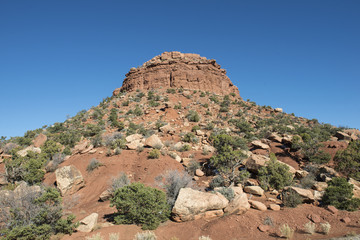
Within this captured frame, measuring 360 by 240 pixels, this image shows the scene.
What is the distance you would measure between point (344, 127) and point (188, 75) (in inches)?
1070

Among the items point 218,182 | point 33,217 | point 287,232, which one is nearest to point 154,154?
point 218,182

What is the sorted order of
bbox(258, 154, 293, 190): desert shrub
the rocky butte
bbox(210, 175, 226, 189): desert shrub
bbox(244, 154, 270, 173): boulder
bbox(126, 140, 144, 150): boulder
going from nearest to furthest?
bbox(258, 154, 293, 190): desert shrub, bbox(210, 175, 226, 189): desert shrub, bbox(244, 154, 270, 173): boulder, bbox(126, 140, 144, 150): boulder, the rocky butte

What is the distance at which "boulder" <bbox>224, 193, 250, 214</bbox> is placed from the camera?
7007 millimetres

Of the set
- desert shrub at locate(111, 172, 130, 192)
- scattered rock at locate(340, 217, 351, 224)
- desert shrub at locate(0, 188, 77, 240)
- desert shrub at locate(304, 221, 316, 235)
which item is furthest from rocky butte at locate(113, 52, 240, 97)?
desert shrub at locate(304, 221, 316, 235)

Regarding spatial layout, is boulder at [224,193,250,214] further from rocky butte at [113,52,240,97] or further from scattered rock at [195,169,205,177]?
rocky butte at [113,52,240,97]

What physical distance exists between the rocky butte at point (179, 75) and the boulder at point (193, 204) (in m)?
31.9

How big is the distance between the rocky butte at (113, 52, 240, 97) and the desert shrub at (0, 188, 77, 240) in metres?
32.4

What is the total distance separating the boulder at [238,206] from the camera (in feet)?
23.0

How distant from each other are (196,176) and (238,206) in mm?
4356

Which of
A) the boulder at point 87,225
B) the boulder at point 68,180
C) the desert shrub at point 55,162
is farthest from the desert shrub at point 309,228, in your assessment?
the desert shrub at point 55,162

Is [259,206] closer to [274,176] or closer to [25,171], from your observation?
[274,176]

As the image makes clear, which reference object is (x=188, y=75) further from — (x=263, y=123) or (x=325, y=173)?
(x=325, y=173)

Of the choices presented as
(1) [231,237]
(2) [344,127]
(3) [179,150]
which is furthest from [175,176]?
(2) [344,127]

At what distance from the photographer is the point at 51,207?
20.5ft
